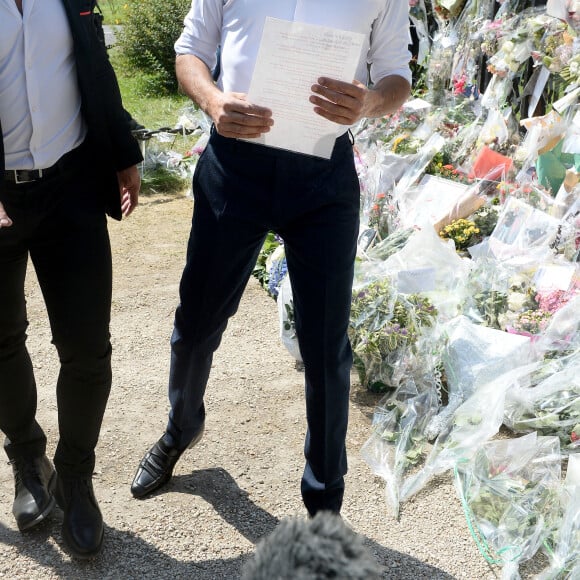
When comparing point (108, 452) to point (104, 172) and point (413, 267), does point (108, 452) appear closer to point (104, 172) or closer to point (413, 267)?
point (104, 172)

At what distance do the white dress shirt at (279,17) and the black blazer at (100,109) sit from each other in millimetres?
308

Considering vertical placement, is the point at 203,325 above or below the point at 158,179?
above

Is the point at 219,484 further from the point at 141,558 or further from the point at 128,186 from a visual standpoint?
the point at 128,186

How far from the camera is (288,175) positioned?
2.48 metres

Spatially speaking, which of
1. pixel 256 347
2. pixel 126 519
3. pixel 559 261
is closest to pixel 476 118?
pixel 559 261

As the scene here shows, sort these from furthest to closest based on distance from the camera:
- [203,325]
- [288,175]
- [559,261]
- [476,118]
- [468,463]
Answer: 1. [476,118]
2. [559,261]
3. [468,463]
4. [203,325]
5. [288,175]

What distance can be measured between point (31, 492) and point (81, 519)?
0.78ft

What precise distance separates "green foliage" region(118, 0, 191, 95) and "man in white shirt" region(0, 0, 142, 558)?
727 cm

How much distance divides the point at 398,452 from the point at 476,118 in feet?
9.10

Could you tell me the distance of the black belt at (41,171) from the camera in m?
2.39

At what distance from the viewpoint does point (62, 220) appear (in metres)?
2.50

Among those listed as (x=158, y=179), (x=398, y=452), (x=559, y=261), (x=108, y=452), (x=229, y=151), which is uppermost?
(x=229, y=151)

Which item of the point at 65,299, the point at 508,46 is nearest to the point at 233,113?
the point at 65,299

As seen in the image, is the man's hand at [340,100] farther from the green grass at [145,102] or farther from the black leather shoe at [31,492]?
the green grass at [145,102]
